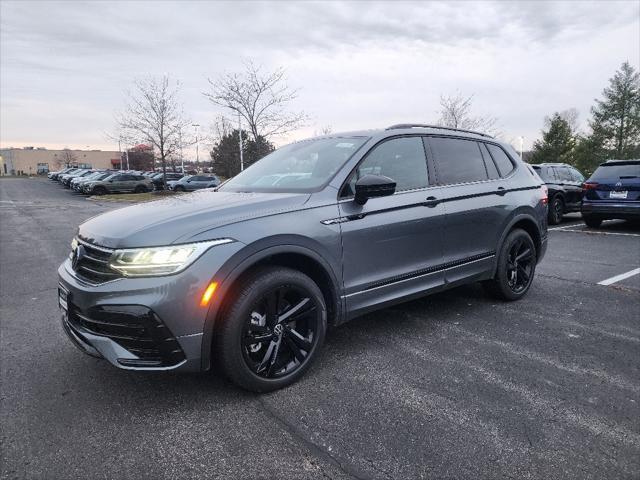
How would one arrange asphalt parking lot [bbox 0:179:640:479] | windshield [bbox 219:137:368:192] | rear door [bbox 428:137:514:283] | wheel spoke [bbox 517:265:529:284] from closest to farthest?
asphalt parking lot [bbox 0:179:640:479], windshield [bbox 219:137:368:192], rear door [bbox 428:137:514:283], wheel spoke [bbox 517:265:529:284]

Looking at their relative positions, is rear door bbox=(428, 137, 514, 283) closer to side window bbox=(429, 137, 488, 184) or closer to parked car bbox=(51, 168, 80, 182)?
side window bbox=(429, 137, 488, 184)

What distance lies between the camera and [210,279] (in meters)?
2.54

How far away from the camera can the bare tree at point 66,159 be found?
10544 cm

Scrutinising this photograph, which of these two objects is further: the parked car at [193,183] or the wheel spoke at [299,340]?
the parked car at [193,183]

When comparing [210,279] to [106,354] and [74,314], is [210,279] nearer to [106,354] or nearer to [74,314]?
[106,354]

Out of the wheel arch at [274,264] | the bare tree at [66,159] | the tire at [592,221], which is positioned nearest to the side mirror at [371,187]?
the wheel arch at [274,264]

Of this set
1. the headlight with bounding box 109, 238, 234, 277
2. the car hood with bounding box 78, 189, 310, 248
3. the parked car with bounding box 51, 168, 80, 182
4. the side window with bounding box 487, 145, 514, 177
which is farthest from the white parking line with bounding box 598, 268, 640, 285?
the parked car with bounding box 51, 168, 80, 182

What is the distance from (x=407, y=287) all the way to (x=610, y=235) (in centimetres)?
822

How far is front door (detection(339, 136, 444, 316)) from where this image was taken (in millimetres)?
3248

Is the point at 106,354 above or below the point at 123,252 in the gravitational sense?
below

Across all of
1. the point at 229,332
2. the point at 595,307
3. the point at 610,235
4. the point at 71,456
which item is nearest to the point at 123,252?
the point at 229,332

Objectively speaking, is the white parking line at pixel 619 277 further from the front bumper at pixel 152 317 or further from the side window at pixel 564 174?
the side window at pixel 564 174

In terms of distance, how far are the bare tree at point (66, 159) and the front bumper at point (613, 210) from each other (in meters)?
115

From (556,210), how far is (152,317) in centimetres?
1191
